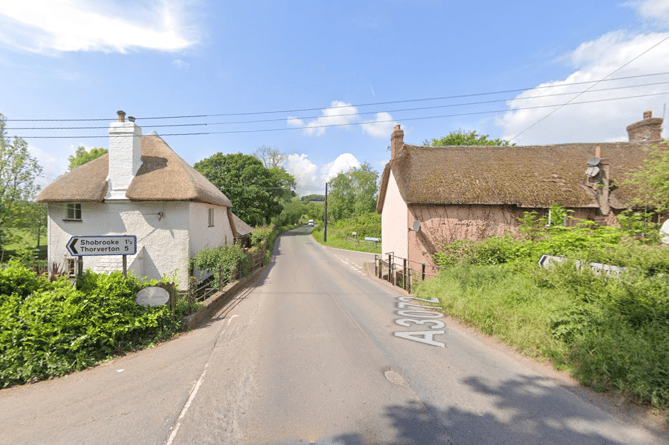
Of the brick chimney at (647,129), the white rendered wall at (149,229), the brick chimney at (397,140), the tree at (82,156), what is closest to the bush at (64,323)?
the white rendered wall at (149,229)

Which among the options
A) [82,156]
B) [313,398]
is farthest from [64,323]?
[82,156]

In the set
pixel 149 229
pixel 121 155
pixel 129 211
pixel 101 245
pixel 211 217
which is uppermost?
pixel 121 155

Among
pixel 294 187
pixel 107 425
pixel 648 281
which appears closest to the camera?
pixel 107 425

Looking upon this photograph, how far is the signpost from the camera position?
5355mm

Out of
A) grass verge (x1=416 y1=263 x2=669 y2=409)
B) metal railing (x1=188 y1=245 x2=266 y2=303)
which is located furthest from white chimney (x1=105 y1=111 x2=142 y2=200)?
grass verge (x1=416 y1=263 x2=669 y2=409)

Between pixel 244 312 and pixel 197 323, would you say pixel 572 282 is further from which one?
pixel 197 323

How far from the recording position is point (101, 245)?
18.4 feet

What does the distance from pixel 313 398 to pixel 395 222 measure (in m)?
12.5

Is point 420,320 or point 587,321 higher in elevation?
point 587,321

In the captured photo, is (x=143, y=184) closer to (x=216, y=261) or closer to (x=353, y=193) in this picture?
(x=216, y=261)

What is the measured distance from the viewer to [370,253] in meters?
26.7

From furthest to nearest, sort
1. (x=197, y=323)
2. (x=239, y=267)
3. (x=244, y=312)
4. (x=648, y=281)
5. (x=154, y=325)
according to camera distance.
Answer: (x=239, y=267), (x=244, y=312), (x=197, y=323), (x=154, y=325), (x=648, y=281)

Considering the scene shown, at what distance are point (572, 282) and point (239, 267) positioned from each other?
11.1 m

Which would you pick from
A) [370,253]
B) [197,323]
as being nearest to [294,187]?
[370,253]
